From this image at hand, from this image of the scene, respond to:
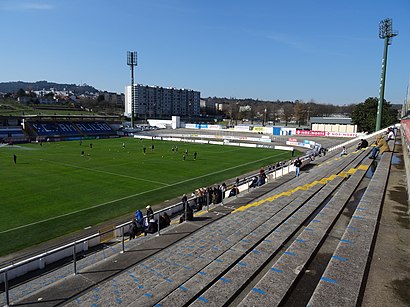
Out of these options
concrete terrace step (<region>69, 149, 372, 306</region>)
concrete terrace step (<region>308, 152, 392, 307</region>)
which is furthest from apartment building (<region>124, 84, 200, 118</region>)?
concrete terrace step (<region>69, 149, 372, 306</region>)

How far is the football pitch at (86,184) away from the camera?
16391 mm

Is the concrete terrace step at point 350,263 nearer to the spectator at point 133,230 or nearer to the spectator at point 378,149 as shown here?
the spectator at point 133,230

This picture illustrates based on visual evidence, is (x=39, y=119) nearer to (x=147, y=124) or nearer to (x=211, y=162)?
(x=147, y=124)

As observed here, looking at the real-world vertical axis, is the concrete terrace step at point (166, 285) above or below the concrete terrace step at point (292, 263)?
below

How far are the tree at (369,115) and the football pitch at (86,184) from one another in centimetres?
3295

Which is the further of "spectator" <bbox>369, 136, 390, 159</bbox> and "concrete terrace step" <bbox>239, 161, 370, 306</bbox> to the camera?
"spectator" <bbox>369, 136, 390, 159</bbox>

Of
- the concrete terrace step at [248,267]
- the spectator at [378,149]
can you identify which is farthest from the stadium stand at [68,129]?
the concrete terrace step at [248,267]

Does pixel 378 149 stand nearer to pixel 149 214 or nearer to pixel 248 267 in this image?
pixel 149 214

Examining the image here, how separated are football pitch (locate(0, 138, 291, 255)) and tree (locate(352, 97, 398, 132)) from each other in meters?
32.9

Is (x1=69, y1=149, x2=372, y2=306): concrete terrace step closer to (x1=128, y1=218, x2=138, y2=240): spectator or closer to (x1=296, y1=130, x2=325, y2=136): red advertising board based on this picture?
(x1=128, y1=218, x2=138, y2=240): spectator

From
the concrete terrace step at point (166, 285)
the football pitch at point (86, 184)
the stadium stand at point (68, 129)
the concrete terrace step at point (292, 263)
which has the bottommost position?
the football pitch at point (86, 184)

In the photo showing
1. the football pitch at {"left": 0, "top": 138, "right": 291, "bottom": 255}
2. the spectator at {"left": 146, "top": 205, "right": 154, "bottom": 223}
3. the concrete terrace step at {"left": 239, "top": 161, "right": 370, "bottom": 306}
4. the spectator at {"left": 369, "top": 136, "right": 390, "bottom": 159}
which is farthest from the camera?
the spectator at {"left": 369, "top": 136, "right": 390, "bottom": 159}

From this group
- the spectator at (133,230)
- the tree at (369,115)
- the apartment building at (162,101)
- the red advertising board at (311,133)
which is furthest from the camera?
the apartment building at (162,101)

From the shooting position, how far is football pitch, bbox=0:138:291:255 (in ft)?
53.8
